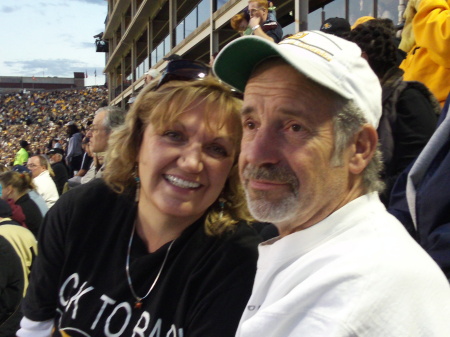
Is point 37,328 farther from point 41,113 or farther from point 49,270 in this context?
point 41,113

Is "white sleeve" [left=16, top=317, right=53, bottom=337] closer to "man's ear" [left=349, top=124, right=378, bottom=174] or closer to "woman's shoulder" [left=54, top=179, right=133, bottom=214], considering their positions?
"woman's shoulder" [left=54, top=179, right=133, bottom=214]

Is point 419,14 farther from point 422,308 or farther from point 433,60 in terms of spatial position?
point 422,308

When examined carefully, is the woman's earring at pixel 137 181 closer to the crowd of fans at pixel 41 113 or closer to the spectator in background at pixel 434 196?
the spectator in background at pixel 434 196

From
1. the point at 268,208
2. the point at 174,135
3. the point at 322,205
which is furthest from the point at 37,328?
the point at 322,205

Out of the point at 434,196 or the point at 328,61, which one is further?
the point at 434,196

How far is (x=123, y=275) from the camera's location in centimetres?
199

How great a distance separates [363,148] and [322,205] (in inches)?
9.4

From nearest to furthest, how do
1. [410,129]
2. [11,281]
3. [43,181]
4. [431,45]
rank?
[410,129] < [431,45] < [11,281] < [43,181]

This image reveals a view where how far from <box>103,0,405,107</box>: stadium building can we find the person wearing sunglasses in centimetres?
362

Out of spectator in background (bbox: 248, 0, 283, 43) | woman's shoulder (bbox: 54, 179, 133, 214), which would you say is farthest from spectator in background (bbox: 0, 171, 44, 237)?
woman's shoulder (bbox: 54, 179, 133, 214)

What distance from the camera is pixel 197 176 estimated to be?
2.02 m

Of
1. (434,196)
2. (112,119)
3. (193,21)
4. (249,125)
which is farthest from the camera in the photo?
Result: (193,21)

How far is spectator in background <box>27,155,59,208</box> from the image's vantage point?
294 inches

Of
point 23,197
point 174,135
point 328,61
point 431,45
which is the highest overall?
point 431,45
